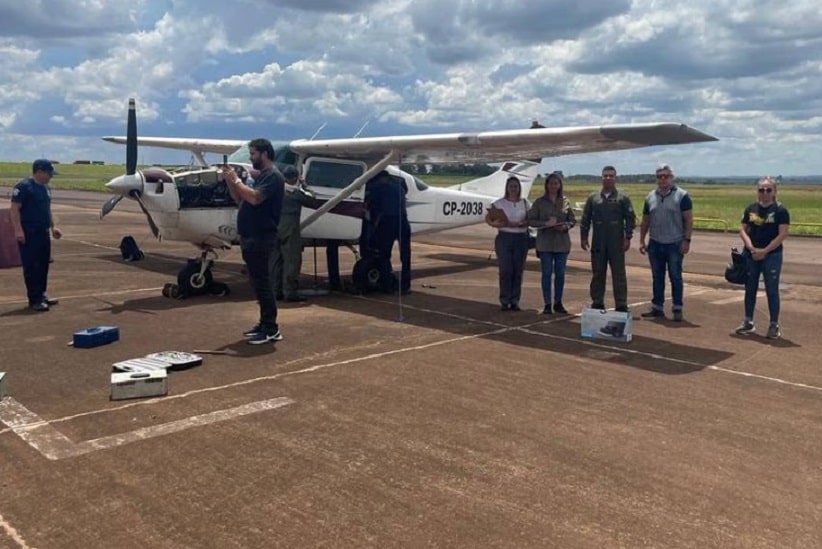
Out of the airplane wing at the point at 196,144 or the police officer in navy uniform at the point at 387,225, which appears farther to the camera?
the airplane wing at the point at 196,144

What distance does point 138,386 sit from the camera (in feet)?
16.5

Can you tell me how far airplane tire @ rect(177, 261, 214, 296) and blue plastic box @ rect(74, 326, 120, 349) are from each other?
2601mm

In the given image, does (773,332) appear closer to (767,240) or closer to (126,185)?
(767,240)

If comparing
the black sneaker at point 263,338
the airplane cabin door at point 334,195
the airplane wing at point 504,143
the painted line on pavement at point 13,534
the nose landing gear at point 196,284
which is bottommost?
the painted line on pavement at point 13,534

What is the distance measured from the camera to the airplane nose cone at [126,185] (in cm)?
897

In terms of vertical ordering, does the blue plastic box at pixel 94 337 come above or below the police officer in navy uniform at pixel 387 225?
below

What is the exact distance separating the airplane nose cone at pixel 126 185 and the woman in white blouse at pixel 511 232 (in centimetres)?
473

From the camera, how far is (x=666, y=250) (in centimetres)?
851

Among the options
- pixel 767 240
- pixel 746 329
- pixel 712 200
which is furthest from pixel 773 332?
pixel 712 200

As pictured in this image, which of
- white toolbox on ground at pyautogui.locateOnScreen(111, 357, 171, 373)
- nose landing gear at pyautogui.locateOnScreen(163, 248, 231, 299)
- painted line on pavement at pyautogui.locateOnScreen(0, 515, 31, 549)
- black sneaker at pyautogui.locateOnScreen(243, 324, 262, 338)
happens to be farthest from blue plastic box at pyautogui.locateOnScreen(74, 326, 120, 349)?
painted line on pavement at pyautogui.locateOnScreen(0, 515, 31, 549)

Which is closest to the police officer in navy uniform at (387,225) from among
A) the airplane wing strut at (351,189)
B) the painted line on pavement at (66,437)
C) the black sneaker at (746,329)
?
the airplane wing strut at (351,189)

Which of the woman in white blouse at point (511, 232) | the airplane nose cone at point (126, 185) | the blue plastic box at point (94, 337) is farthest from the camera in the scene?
the airplane nose cone at point (126, 185)

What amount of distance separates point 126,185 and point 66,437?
5494mm

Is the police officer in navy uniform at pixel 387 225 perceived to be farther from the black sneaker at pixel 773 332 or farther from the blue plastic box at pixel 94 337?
the black sneaker at pixel 773 332
